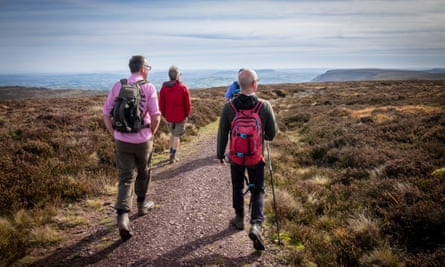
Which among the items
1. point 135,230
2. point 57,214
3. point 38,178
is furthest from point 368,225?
point 38,178

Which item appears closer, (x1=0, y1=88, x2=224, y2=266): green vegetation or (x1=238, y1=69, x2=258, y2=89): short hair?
(x1=238, y1=69, x2=258, y2=89): short hair

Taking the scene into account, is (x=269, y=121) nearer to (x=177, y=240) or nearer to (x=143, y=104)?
(x=143, y=104)

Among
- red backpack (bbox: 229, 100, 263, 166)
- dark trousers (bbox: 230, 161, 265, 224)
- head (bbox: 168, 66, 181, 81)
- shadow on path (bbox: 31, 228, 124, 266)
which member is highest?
head (bbox: 168, 66, 181, 81)

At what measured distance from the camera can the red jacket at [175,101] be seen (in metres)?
7.64

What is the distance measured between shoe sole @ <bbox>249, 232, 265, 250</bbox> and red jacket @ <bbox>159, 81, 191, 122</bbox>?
4.86 meters

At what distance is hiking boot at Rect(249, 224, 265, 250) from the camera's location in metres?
3.84

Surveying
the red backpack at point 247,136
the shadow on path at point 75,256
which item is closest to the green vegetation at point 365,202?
the red backpack at point 247,136

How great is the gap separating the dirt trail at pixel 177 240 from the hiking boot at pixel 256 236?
188 millimetres

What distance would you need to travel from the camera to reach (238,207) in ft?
14.8

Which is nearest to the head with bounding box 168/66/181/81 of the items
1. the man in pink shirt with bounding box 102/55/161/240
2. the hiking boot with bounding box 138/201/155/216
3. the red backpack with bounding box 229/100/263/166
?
the man in pink shirt with bounding box 102/55/161/240

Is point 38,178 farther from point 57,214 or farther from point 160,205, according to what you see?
point 160,205

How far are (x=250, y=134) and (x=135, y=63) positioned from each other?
222cm

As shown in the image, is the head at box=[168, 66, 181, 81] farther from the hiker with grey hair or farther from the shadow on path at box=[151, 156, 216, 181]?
the hiker with grey hair

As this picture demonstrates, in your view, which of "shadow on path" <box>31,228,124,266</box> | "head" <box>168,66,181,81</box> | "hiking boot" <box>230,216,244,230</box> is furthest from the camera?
"head" <box>168,66,181,81</box>
